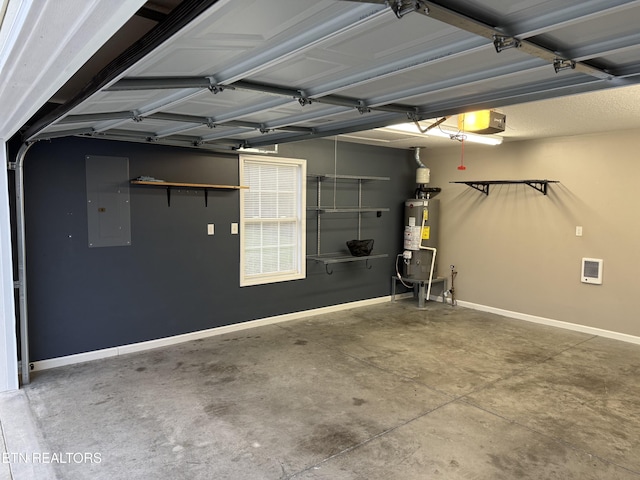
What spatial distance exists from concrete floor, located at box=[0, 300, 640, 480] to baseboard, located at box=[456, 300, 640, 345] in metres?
0.22

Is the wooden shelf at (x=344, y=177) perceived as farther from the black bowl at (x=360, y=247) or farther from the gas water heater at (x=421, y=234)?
the black bowl at (x=360, y=247)

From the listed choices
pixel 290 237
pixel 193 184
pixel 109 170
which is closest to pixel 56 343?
pixel 109 170

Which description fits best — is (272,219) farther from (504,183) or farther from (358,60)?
(358,60)

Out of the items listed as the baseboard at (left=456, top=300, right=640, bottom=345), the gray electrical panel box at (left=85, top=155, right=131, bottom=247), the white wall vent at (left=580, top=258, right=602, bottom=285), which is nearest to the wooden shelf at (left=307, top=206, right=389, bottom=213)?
the baseboard at (left=456, top=300, right=640, bottom=345)

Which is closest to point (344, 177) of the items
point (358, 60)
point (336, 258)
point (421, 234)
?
point (336, 258)

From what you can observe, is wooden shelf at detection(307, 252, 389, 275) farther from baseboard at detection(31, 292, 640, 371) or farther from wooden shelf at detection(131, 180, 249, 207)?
wooden shelf at detection(131, 180, 249, 207)

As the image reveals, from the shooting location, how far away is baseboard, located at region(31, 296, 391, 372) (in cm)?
396

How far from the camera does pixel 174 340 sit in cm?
464

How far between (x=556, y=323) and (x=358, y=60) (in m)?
4.99

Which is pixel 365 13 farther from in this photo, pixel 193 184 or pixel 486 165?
pixel 486 165

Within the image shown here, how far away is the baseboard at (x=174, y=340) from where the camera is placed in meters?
3.96

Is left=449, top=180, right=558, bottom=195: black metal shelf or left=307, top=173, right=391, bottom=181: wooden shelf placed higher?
left=307, top=173, right=391, bottom=181: wooden shelf

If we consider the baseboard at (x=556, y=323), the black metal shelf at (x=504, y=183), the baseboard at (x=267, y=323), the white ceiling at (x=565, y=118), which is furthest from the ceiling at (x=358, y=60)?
the baseboard at (x=556, y=323)

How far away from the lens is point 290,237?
5.65 meters
